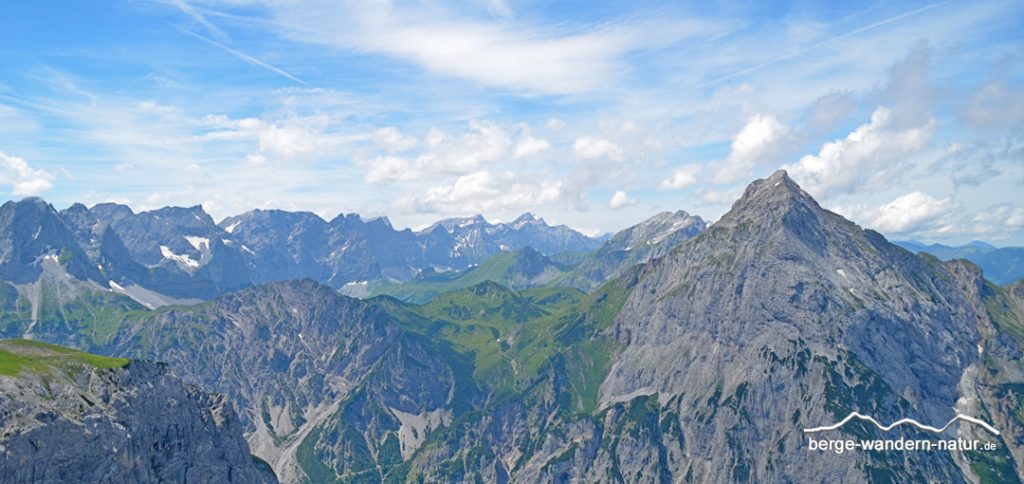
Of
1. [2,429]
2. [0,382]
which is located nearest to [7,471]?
[2,429]

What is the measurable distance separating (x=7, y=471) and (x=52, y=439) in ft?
44.7

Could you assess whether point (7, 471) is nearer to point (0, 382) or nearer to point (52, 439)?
point (52, 439)

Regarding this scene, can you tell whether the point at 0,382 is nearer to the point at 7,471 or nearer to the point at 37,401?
the point at 37,401

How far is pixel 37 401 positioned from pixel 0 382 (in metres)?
10.1

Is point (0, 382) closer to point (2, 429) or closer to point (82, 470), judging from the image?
point (2, 429)

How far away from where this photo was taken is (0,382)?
195250 mm

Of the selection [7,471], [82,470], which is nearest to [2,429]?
[7,471]

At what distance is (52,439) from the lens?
19175 centimetres

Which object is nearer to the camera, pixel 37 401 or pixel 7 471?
pixel 7 471

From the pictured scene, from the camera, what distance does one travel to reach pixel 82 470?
196 metres

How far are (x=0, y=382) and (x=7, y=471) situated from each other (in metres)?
27.0

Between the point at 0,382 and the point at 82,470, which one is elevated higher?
the point at 0,382

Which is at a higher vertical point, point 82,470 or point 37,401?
point 37,401

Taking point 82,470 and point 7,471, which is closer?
point 7,471
